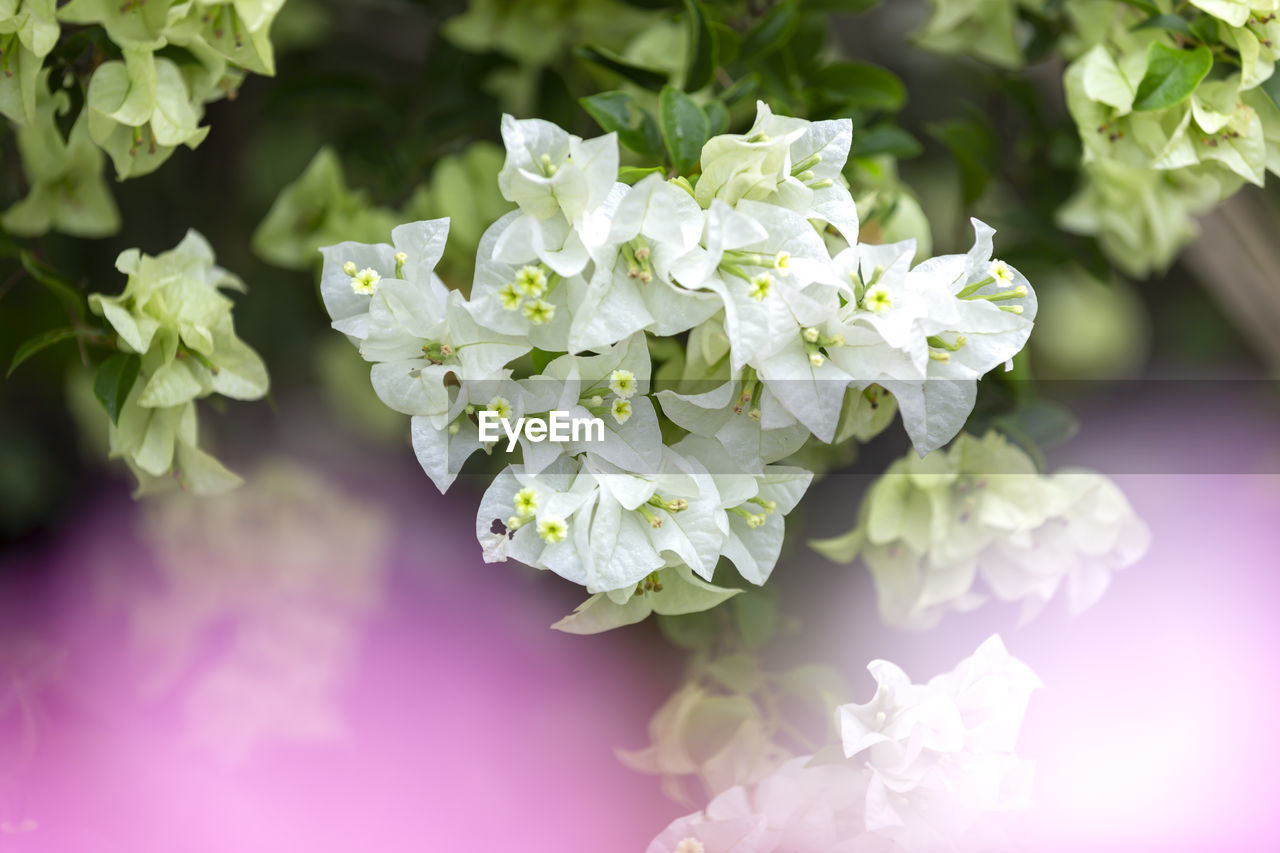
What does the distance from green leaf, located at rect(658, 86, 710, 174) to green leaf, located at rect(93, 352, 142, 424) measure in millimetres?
315

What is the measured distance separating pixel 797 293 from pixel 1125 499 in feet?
1.09

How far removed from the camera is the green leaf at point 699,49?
53 cm

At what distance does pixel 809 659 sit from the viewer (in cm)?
63

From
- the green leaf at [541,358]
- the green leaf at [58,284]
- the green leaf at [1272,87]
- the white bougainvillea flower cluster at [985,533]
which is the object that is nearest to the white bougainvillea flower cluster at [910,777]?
the white bougainvillea flower cluster at [985,533]

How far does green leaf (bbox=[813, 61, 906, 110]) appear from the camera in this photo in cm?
60

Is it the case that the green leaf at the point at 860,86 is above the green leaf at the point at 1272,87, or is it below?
below

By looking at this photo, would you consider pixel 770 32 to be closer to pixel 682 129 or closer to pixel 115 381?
pixel 682 129

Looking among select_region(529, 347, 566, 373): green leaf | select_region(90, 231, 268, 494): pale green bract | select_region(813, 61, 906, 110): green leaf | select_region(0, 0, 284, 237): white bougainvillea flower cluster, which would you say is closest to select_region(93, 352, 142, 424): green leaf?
select_region(90, 231, 268, 494): pale green bract

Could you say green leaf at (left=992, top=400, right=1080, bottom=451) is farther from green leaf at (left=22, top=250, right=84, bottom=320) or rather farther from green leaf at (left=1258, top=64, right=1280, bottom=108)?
green leaf at (left=22, top=250, right=84, bottom=320)

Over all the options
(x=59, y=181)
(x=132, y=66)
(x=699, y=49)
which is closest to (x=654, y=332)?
(x=699, y=49)

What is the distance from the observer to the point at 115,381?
501 mm

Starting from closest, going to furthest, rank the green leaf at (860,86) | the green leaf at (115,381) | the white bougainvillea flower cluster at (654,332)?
the white bougainvillea flower cluster at (654,332) → the green leaf at (115,381) → the green leaf at (860,86)

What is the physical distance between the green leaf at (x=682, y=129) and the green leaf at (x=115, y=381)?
0.31 meters

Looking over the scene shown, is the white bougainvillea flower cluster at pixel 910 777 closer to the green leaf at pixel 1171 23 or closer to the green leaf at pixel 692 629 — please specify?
the green leaf at pixel 692 629
